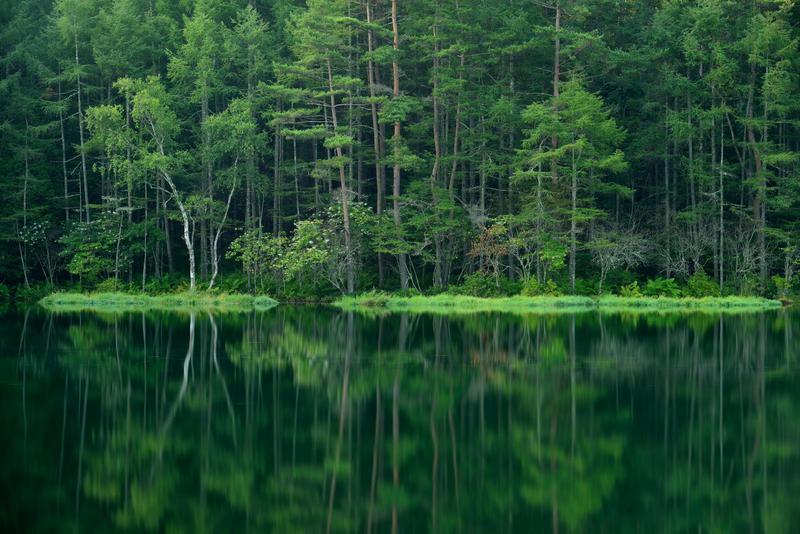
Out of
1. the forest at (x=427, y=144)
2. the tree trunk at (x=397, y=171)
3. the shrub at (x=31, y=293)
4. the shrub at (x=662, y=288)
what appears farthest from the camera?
the shrub at (x=31, y=293)

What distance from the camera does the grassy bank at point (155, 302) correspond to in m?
38.4

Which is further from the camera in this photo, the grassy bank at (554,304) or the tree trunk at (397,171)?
the tree trunk at (397,171)

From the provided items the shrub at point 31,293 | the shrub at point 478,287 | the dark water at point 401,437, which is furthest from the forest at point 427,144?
the dark water at point 401,437

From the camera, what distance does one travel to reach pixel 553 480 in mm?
10383

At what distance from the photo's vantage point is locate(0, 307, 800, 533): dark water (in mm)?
9289

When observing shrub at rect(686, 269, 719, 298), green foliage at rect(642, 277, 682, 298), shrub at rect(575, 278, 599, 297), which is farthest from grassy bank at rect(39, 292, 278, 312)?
shrub at rect(686, 269, 719, 298)

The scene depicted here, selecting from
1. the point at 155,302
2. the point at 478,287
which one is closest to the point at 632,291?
the point at 478,287

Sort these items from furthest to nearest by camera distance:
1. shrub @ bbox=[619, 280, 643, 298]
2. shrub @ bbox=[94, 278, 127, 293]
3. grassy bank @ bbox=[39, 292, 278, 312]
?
shrub @ bbox=[94, 278, 127, 293]
shrub @ bbox=[619, 280, 643, 298]
grassy bank @ bbox=[39, 292, 278, 312]

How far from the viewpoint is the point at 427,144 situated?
48.5m

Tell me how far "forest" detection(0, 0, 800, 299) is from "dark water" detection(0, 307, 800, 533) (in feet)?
61.2

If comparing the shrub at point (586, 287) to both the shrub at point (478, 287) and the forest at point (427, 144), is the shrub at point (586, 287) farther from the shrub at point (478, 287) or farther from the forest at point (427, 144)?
the shrub at point (478, 287)

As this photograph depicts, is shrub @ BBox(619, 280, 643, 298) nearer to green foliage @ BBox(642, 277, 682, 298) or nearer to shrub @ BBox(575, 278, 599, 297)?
green foliage @ BBox(642, 277, 682, 298)

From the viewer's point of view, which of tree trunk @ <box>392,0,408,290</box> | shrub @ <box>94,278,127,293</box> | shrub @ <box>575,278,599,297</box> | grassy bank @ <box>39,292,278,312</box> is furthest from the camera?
shrub @ <box>94,278,127,293</box>

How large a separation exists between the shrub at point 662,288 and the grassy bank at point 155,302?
15.3 metres
